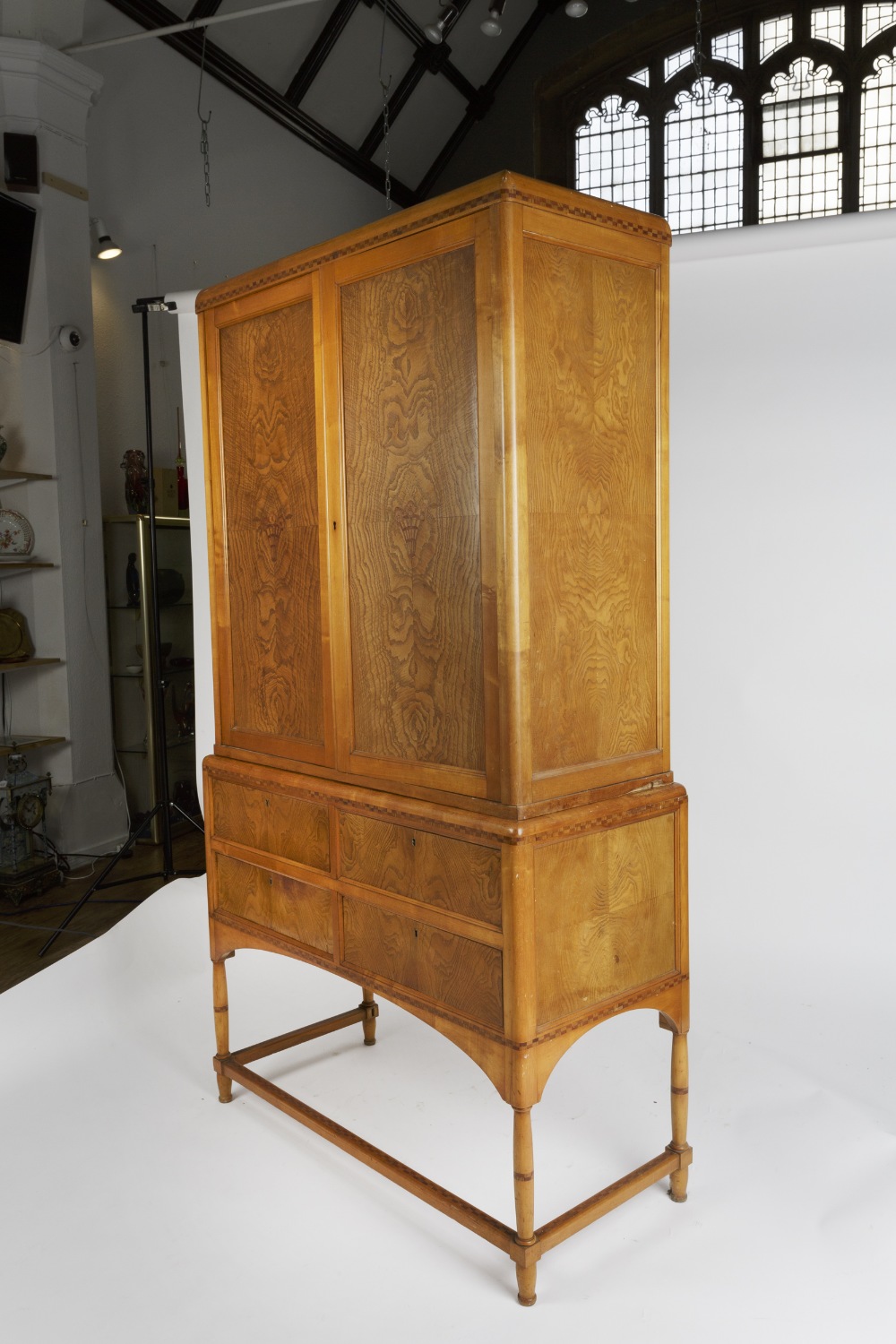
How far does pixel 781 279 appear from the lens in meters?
3.11

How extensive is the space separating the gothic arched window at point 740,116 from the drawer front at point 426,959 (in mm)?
6715

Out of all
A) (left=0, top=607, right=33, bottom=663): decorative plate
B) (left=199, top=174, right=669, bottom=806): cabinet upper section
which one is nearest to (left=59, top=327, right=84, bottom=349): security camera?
(left=0, top=607, right=33, bottom=663): decorative plate

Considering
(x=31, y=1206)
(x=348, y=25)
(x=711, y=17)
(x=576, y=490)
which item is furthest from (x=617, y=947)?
(x=711, y=17)

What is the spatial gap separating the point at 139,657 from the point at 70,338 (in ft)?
5.26

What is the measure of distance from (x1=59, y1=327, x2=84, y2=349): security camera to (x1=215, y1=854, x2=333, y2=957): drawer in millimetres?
3157

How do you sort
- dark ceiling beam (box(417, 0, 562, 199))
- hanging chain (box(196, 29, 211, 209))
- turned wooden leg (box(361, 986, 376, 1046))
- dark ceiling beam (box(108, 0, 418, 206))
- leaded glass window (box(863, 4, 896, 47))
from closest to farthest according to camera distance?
turned wooden leg (box(361, 986, 376, 1046)) → dark ceiling beam (box(108, 0, 418, 206)) → hanging chain (box(196, 29, 211, 209)) → leaded glass window (box(863, 4, 896, 47)) → dark ceiling beam (box(417, 0, 562, 199))

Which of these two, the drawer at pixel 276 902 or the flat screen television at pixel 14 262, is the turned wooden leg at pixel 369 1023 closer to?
the drawer at pixel 276 902

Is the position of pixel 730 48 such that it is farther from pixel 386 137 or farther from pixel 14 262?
pixel 14 262

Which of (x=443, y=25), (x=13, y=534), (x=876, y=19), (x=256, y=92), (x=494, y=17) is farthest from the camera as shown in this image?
(x=876, y=19)

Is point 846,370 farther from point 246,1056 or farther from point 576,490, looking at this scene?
point 246,1056

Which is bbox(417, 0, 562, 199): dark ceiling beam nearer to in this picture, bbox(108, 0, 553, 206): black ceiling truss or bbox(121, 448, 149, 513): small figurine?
bbox(108, 0, 553, 206): black ceiling truss

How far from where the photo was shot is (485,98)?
8234mm

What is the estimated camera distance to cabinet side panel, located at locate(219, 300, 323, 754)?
7.98ft

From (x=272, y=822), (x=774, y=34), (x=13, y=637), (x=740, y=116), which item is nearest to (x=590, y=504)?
(x=272, y=822)
